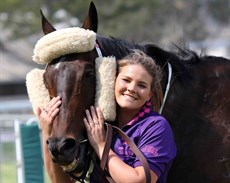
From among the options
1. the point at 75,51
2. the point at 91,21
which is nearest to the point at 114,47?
the point at 91,21

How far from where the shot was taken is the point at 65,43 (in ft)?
13.7

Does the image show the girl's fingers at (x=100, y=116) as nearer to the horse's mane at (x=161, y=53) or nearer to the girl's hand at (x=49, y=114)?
the girl's hand at (x=49, y=114)

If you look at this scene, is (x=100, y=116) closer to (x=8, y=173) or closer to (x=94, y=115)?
(x=94, y=115)

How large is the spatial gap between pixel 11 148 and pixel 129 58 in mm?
12727

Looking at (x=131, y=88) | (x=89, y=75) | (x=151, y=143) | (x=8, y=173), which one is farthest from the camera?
(x=8, y=173)

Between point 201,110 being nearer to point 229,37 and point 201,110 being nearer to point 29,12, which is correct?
point 29,12

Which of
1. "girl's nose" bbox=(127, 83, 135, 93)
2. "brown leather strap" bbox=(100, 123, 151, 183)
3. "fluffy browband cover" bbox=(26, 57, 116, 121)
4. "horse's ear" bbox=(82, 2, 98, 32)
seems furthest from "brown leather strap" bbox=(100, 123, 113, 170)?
"horse's ear" bbox=(82, 2, 98, 32)

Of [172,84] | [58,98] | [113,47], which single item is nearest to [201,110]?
[172,84]

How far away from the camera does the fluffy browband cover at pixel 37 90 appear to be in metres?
4.26

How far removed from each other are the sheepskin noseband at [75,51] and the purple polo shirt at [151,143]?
0.67ft

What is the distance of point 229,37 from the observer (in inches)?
1757

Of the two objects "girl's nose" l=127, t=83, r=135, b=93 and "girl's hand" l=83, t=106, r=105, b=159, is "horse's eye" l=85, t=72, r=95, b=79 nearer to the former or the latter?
"girl's hand" l=83, t=106, r=105, b=159

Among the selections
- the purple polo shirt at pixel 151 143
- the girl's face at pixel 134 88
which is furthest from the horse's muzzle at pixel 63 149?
the girl's face at pixel 134 88

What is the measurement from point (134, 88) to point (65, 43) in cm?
57
